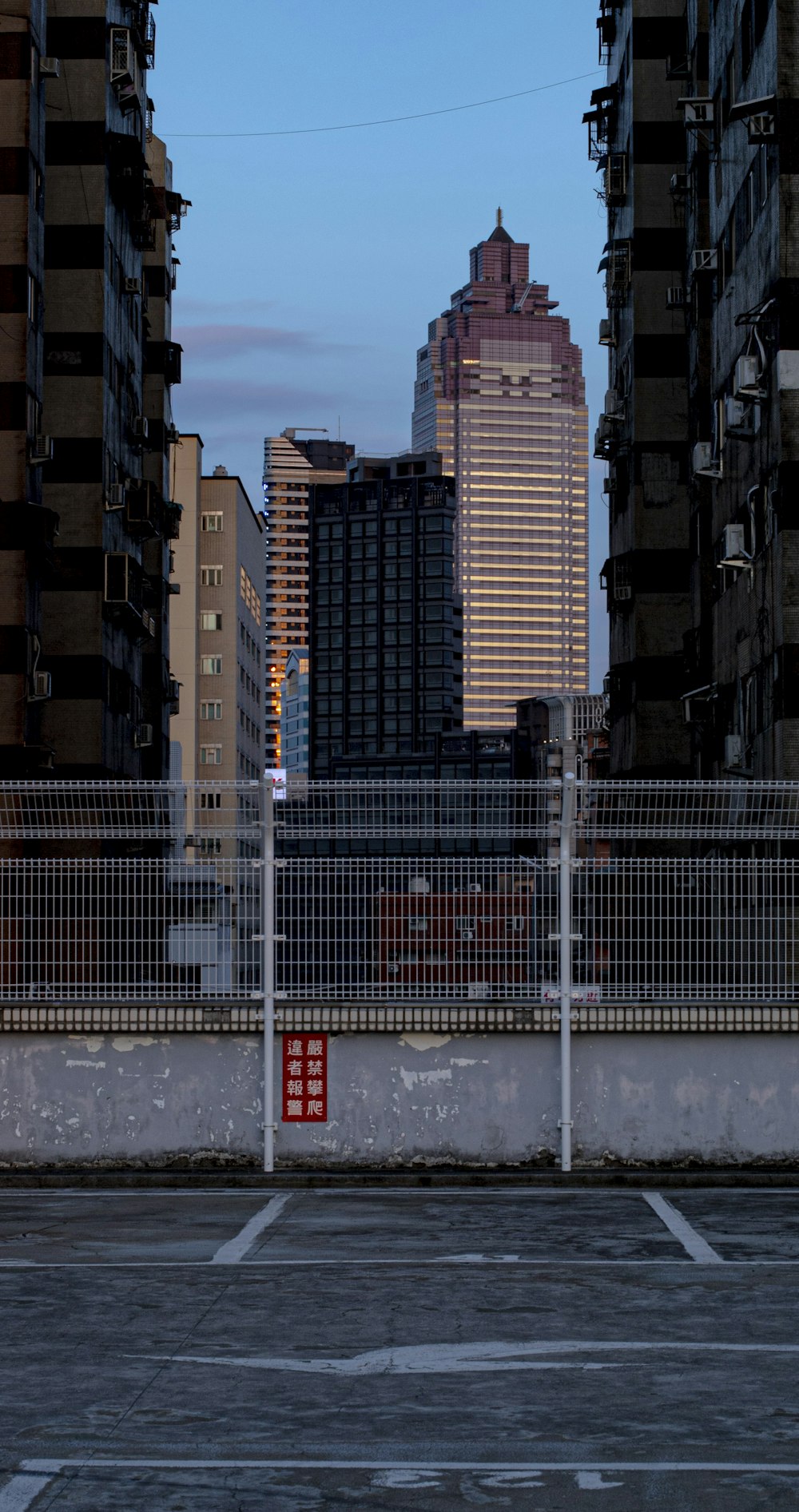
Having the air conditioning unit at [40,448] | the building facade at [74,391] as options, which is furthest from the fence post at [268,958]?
the air conditioning unit at [40,448]

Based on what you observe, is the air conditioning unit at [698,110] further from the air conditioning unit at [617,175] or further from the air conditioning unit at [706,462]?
the air conditioning unit at [617,175]

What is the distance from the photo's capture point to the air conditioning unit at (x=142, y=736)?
55.1m

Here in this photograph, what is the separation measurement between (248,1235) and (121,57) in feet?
137

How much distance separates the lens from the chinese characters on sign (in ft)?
60.6

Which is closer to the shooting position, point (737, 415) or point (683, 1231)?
point (683, 1231)

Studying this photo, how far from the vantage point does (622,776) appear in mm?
57531

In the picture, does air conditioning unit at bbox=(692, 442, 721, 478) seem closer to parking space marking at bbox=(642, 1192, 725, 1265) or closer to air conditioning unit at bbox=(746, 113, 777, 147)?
air conditioning unit at bbox=(746, 113, 777, 147)

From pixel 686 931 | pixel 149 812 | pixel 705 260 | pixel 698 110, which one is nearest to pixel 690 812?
pixel 686 931

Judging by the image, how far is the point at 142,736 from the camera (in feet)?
186

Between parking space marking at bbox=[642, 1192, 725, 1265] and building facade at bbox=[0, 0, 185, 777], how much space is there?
26522 mm

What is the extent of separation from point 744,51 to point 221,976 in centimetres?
2465

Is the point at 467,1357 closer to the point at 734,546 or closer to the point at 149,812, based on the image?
the point at 149,812

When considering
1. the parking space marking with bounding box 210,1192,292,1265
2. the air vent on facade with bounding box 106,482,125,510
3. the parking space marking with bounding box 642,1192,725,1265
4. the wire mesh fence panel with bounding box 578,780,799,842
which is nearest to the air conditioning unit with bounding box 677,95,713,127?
the air vent on facade with bounding box 106,482,125,510

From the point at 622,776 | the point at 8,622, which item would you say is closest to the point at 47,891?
the point at 8,622
